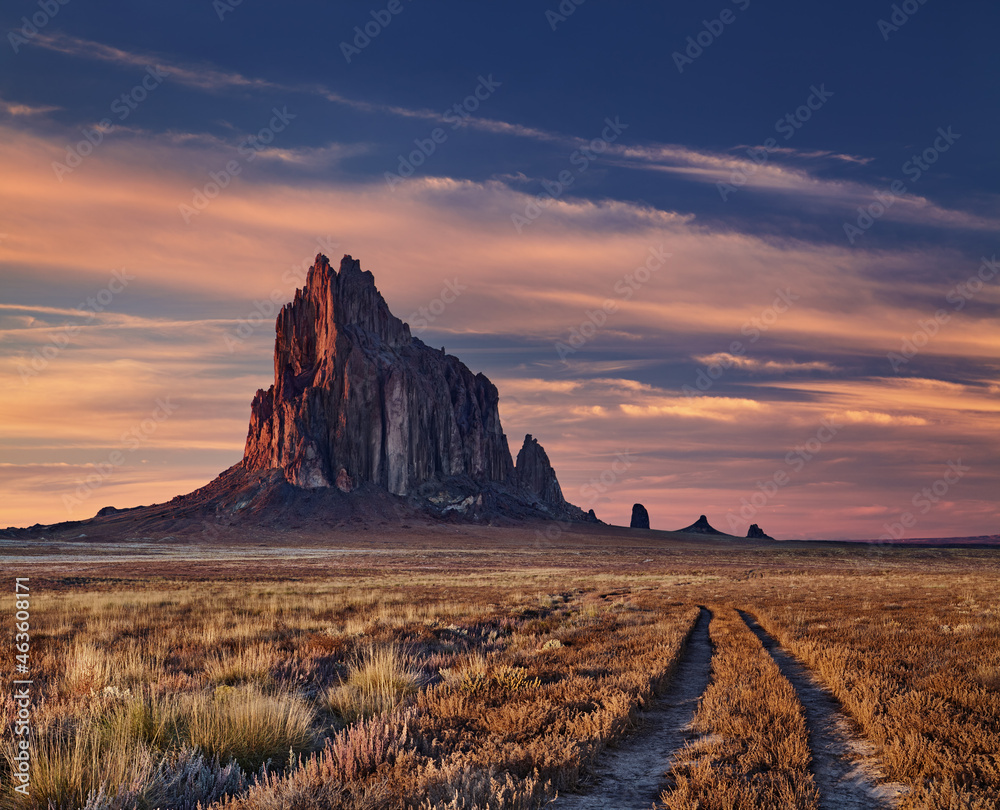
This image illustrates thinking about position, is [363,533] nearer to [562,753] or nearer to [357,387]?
[357,387]

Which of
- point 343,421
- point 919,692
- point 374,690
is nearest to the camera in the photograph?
point 919,692

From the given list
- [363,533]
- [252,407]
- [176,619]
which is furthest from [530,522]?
[176,619]

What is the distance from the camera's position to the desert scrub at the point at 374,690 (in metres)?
8.16

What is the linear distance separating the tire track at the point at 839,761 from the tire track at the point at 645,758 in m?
1.41

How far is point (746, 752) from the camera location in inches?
249

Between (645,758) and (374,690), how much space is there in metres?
4.08

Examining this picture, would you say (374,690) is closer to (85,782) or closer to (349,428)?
(85,782)

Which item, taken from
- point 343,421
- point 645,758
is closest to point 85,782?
point 645,758

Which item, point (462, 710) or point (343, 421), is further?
point (343, 421)

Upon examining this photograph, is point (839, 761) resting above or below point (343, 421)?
below

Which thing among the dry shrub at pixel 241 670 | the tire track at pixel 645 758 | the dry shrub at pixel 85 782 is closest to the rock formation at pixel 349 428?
the dry shrub at pixel 241 670

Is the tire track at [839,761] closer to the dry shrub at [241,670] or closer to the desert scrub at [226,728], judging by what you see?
the desert scrub at [226,728]

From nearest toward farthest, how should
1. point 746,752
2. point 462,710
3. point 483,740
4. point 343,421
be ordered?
point 746,752
point 483,740
point 462,710
point 343,421

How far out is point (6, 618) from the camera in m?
18.6
